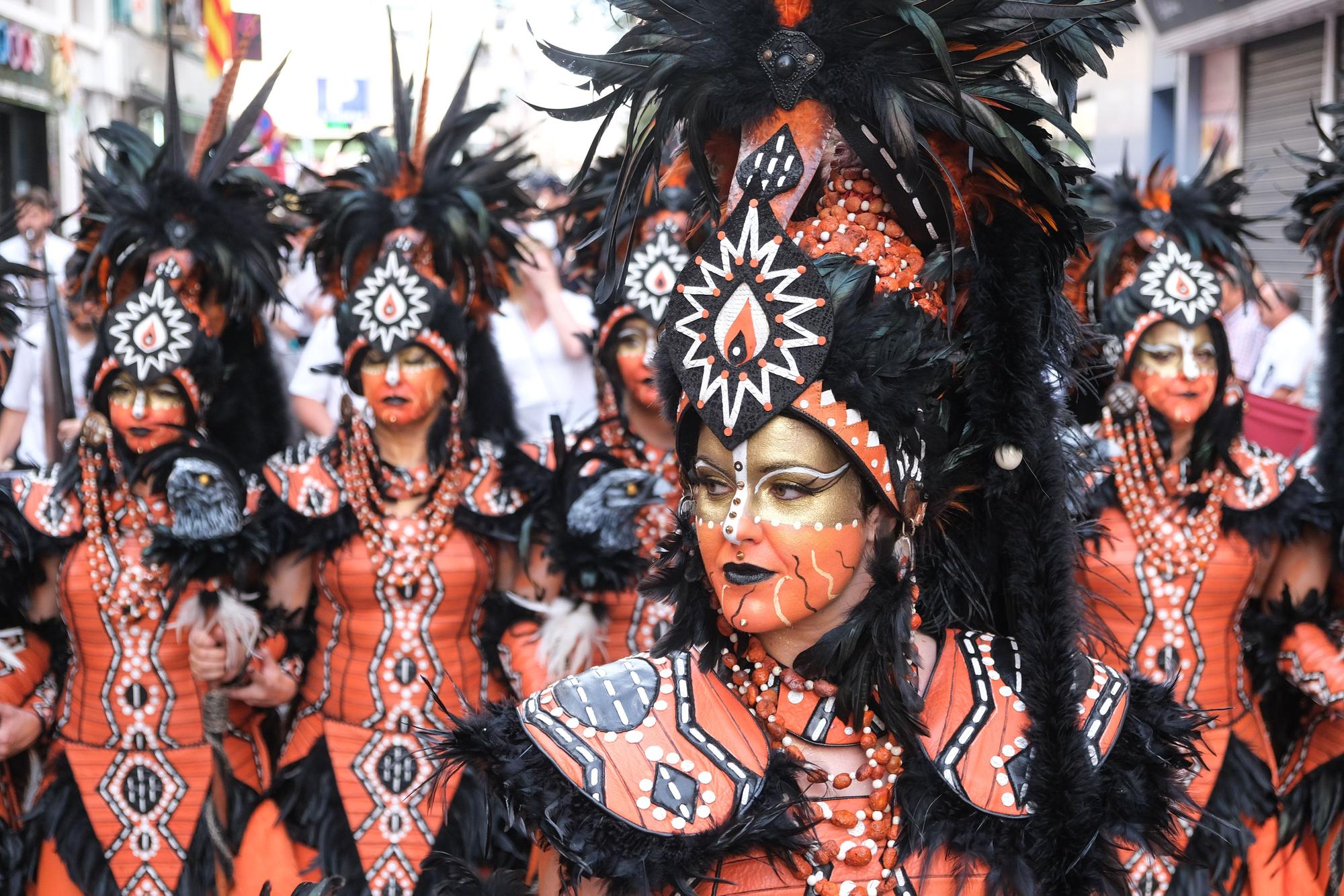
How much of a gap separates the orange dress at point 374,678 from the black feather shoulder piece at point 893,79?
202cm

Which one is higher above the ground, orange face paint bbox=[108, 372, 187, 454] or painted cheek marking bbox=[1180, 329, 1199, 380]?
painted cheek marking bbox=[1180, 329, 1199, 380]

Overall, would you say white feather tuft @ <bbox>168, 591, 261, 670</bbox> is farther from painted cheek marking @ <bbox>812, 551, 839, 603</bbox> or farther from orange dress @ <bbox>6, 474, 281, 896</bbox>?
painted cheek marking @ <bbox>812, 551, 839, 603</bbox>

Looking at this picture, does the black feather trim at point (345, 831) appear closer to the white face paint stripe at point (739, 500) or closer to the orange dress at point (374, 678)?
the orange dress at point (374, 678)

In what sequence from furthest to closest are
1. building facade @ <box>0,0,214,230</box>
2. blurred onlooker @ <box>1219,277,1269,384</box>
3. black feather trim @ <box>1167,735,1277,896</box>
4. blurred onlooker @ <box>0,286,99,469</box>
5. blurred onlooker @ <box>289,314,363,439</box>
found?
building facade @ <box>0,0,214,230</box>, blurred onlooker @ <box>1219,277,1269,384</box>, blurred onlooker @ <box>289,314,363,439</box>, blurred onlooker @ <box>0,286,99,469</box>, black feather trim @ <box>1167,735,1277,896</box>

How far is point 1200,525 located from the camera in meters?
3.82

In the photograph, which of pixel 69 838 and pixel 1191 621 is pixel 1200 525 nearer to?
pixel 1191 621

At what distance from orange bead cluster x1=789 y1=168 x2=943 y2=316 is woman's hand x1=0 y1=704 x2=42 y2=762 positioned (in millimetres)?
2791

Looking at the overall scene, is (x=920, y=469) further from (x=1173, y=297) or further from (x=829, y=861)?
A: (x=1173, y=297)

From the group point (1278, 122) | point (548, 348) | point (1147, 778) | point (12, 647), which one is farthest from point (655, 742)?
point (1278, 122)

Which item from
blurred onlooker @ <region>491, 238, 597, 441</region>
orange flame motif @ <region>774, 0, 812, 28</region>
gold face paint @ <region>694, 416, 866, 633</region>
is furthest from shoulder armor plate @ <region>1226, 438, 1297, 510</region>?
blurred onlooker @ <region>491, 238, 597, 441</region>

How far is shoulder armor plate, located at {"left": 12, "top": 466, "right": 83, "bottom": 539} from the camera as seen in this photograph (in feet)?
12.6

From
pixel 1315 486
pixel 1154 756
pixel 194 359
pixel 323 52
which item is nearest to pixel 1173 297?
pixel 1315 486

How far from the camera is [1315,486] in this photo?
12.8ft

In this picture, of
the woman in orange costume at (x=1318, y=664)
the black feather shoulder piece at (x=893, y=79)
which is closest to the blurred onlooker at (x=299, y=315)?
the woman in orange costume at (x=1318, y=664)
